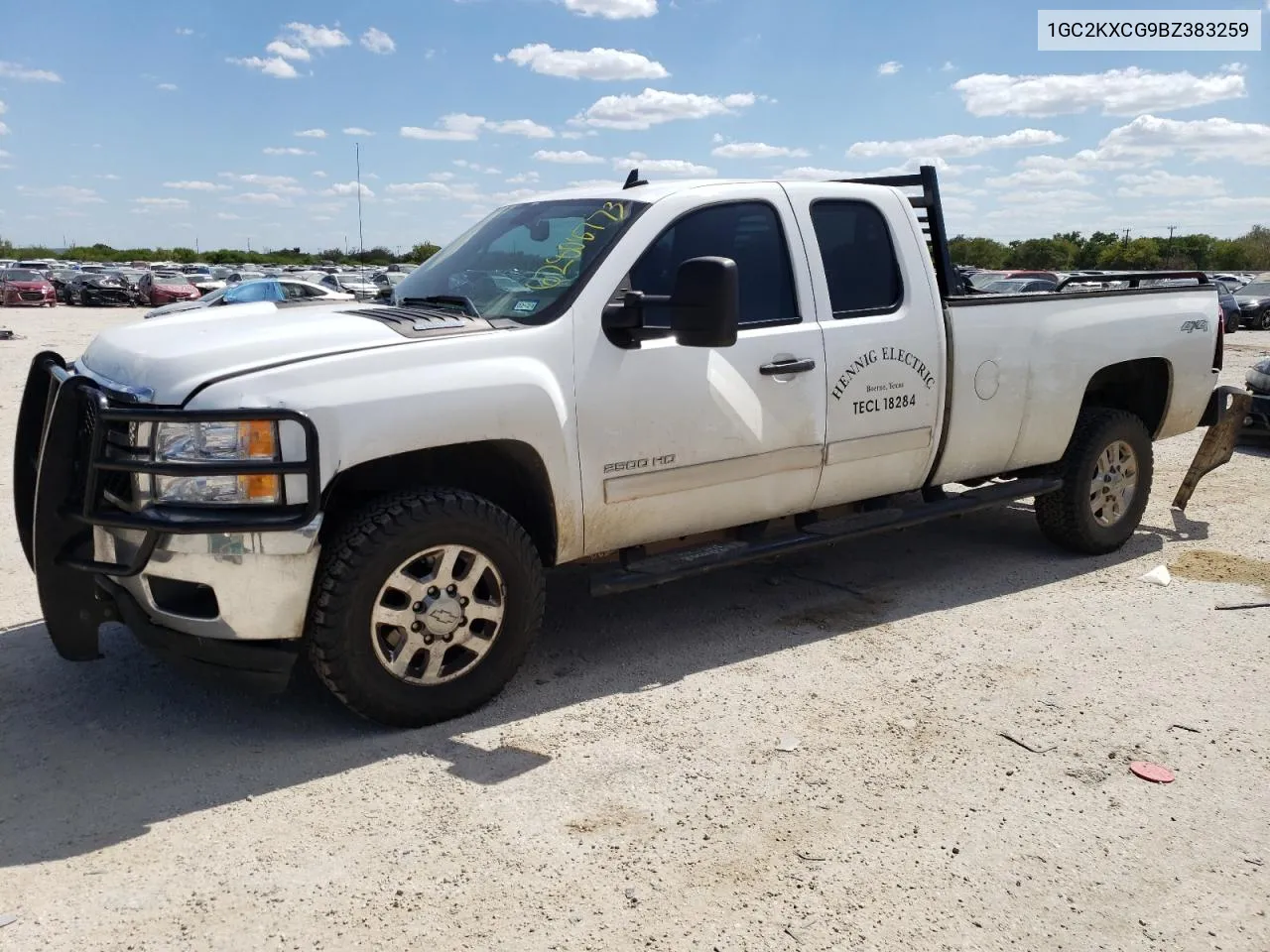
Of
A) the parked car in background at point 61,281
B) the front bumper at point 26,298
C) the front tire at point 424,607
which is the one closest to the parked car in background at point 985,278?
the front tire at point 424,607

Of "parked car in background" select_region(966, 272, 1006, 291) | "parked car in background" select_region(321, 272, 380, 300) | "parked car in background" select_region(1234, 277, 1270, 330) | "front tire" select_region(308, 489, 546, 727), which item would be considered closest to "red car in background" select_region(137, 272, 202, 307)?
"parked car in background" select_region(321, 272, 380, 300)

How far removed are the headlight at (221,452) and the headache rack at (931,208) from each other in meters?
3.35

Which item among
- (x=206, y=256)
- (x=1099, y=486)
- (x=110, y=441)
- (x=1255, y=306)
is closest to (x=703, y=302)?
(x=110, y=441)

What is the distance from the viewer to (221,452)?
3494mm

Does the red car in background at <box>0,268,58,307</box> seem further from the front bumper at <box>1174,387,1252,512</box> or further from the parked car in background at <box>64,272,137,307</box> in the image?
the front bumper at <box>1174,387,1252,512</box>

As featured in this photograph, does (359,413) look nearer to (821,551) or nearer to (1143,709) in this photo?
(1143,709)

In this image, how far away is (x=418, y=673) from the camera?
3916 millimetres

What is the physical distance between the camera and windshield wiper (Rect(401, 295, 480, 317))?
4371 millimetres

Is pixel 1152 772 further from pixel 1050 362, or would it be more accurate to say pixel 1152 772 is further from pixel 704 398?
pixel 1050 362

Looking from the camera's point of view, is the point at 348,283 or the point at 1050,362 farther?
the point at 348,283

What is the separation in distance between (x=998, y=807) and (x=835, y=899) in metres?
0.79

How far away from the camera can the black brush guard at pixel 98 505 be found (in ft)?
11.3

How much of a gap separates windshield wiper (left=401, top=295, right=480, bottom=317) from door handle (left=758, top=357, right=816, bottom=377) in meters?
1.19

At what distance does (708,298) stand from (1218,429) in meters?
4.70
